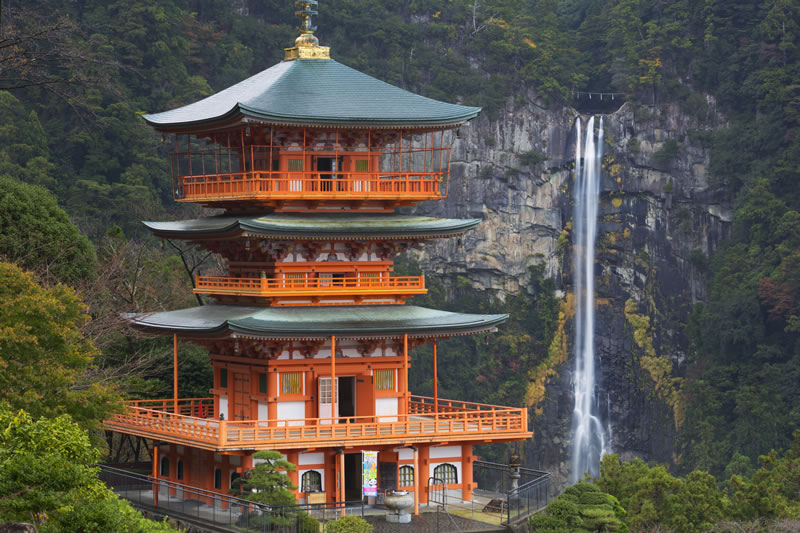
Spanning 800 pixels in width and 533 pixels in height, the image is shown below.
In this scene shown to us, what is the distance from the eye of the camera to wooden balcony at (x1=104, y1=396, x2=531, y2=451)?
105 ft

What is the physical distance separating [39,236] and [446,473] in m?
16.0

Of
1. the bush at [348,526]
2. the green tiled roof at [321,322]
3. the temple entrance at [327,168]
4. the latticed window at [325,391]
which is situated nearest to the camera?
the bush at [348,526]

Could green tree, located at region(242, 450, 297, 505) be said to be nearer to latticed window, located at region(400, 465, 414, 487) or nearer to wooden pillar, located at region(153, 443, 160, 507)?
latticed window, located at region(400, 465, 414, 487)

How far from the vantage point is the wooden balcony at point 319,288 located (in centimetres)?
3469

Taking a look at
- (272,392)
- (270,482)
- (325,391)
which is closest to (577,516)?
(270,482)

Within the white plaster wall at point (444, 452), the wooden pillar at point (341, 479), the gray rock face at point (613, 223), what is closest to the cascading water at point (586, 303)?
the gray rock face at point (613, 223)

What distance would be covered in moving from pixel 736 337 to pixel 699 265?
40.8 feet

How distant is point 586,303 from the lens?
9556 centimetres

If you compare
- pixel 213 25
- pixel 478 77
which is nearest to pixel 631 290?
pixel 478 77

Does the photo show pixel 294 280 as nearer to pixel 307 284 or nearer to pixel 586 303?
pixel 307 284

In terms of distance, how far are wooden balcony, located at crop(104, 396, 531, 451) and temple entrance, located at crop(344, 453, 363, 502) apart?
97cm

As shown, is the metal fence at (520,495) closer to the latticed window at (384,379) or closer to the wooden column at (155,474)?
the latticed window at (384,379)

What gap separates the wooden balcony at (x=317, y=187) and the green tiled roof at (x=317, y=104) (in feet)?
4.84

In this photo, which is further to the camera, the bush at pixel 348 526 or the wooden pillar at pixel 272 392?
the wooden pillar at pixel 272 392
